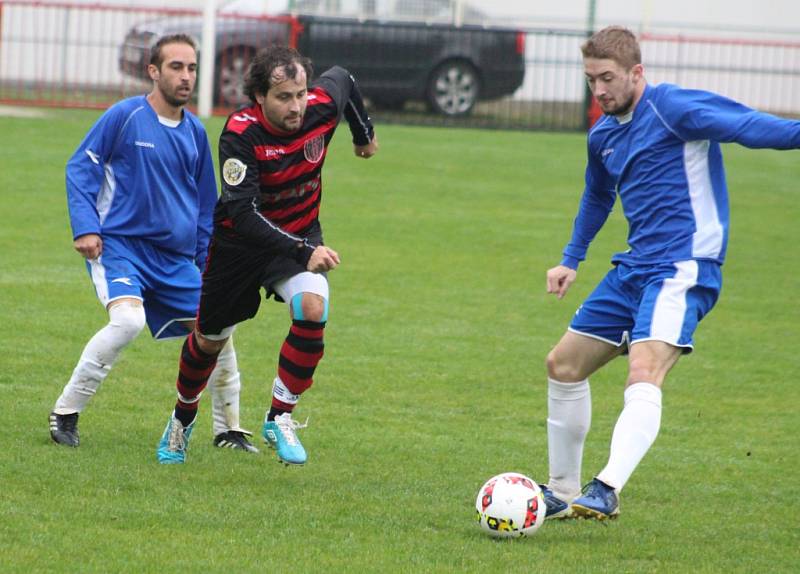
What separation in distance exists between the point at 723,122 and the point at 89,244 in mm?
2890

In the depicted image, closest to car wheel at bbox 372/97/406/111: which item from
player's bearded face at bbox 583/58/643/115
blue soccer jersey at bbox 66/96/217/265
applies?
blue soccer jersey at bbox 66/96/217/265

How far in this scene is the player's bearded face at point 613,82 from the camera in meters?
5.65

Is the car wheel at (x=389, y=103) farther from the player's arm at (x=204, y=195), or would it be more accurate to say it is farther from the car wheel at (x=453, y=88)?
the player's arm at (x=204, y=195)

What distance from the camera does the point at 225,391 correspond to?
277 inches

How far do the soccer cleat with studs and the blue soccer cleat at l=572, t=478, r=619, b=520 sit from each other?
2152 millimetres

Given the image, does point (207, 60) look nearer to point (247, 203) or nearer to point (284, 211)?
point (284, 211)

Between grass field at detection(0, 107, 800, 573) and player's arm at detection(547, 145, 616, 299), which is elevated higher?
player's arm at detection(547, 145, 616, 299)

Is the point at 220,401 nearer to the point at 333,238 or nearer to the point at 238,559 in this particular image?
the point at 238,559

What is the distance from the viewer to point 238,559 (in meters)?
5.09

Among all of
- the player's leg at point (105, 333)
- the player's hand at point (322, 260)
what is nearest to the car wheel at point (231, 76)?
the player's leg at point (105, 333)

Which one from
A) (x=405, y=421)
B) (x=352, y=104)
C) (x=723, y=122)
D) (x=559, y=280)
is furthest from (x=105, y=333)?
(x=723, y=122)

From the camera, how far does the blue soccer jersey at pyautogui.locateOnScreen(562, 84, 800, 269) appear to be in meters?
5.64

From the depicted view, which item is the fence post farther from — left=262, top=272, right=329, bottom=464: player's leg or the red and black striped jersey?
left=262, top=272, right=329, bottom=464: player's leg

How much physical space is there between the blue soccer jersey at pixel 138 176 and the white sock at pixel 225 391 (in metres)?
0.57
